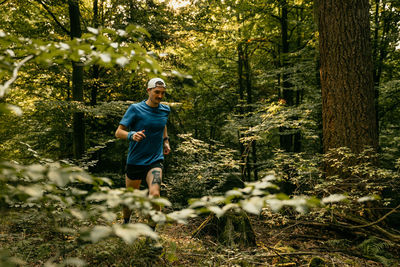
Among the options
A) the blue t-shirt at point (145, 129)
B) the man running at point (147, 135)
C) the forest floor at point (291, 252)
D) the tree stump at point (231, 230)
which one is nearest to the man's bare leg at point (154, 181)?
the man running at point (147, 135)

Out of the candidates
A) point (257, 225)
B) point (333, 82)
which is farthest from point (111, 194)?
point (333, 82)

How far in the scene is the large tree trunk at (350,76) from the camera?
14.2 ft

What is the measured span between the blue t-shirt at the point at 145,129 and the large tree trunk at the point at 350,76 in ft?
11.4

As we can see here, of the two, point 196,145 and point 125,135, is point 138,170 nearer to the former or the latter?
point 125,135

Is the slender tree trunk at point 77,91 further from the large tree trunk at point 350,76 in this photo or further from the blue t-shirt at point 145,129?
the large tree trunk at point 350,76

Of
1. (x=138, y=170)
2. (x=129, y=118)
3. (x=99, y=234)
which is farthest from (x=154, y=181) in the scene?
(x=99, y=234)

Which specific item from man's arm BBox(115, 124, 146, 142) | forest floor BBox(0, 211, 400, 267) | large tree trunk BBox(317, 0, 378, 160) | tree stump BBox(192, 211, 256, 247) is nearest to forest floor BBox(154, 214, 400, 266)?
forest floor BBox(0, 211, 400, 267)

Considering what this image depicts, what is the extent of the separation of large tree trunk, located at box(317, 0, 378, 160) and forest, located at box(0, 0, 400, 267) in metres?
0.02

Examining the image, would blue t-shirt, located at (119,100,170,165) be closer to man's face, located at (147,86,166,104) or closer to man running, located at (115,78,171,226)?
man running, located at (115,78,171,226)

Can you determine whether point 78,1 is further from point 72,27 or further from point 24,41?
point 24,41

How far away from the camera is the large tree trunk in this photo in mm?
4324

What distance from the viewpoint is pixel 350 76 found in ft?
14.5

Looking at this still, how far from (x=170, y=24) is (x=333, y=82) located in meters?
5.39

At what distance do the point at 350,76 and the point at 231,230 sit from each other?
3690 mm
